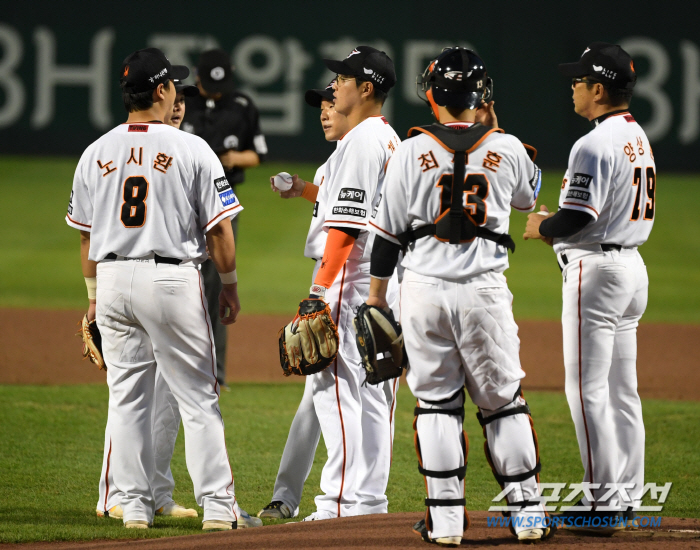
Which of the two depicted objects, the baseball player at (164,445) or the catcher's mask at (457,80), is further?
the baseball player at (164,445)

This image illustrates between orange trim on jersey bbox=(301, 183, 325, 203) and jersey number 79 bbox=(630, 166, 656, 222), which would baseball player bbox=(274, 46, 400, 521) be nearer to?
orange trim on jersey bbox=(301, 183, 325, 203)

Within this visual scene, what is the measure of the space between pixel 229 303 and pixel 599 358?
63.8 inches

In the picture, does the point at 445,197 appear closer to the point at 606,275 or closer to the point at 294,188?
the point at 606,275

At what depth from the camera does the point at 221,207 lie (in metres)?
3.91

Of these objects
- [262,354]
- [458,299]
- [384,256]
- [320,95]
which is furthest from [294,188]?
[262,354]

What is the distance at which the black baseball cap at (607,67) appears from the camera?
3.85 m

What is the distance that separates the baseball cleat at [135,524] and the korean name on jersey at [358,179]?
1.46m

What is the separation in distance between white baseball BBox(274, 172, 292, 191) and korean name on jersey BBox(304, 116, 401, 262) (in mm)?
285

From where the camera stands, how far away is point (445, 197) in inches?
130

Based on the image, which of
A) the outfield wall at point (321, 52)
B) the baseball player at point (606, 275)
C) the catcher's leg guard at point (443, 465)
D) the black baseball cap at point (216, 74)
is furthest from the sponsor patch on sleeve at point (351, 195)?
the outfield wall at point (321, 52)

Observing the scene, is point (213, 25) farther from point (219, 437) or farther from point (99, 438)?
point (219, 437)

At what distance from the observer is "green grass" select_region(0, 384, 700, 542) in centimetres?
424

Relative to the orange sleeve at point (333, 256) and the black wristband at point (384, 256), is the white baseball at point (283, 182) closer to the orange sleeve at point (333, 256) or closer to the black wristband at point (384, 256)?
the orange sleeve at point (333, 256)

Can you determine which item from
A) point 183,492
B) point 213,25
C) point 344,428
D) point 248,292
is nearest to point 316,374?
point 344,428
